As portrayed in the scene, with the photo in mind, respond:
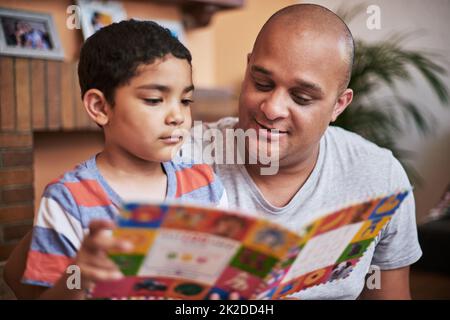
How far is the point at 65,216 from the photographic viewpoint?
0.86 meters

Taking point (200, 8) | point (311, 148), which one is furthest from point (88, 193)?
point (200, 8)

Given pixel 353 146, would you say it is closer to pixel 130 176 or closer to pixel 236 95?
pixel 130 176

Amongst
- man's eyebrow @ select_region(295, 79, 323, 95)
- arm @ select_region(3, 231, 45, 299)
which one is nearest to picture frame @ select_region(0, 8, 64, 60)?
arm @ select_region(3, 231, 45, 299)

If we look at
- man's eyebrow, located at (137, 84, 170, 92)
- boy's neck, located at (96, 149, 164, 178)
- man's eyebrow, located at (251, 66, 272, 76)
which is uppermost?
man's eyebrow, located at (251, 66, 272, 76)

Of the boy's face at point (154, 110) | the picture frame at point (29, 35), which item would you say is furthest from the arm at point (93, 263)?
the picture frame at point (29, 35)

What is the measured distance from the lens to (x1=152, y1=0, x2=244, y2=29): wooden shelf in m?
2.81

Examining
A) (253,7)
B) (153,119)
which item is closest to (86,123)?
(253,7)

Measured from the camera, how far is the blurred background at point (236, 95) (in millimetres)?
2172

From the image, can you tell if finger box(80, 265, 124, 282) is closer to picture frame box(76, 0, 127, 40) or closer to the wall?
picture frame box(76, 0, 127, 40)

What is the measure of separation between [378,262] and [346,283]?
0.16m

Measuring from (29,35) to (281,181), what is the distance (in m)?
1.46

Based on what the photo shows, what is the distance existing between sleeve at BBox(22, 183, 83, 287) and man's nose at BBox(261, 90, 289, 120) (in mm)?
434

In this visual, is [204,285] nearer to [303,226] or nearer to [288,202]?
[303,226]

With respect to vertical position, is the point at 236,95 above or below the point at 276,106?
below
